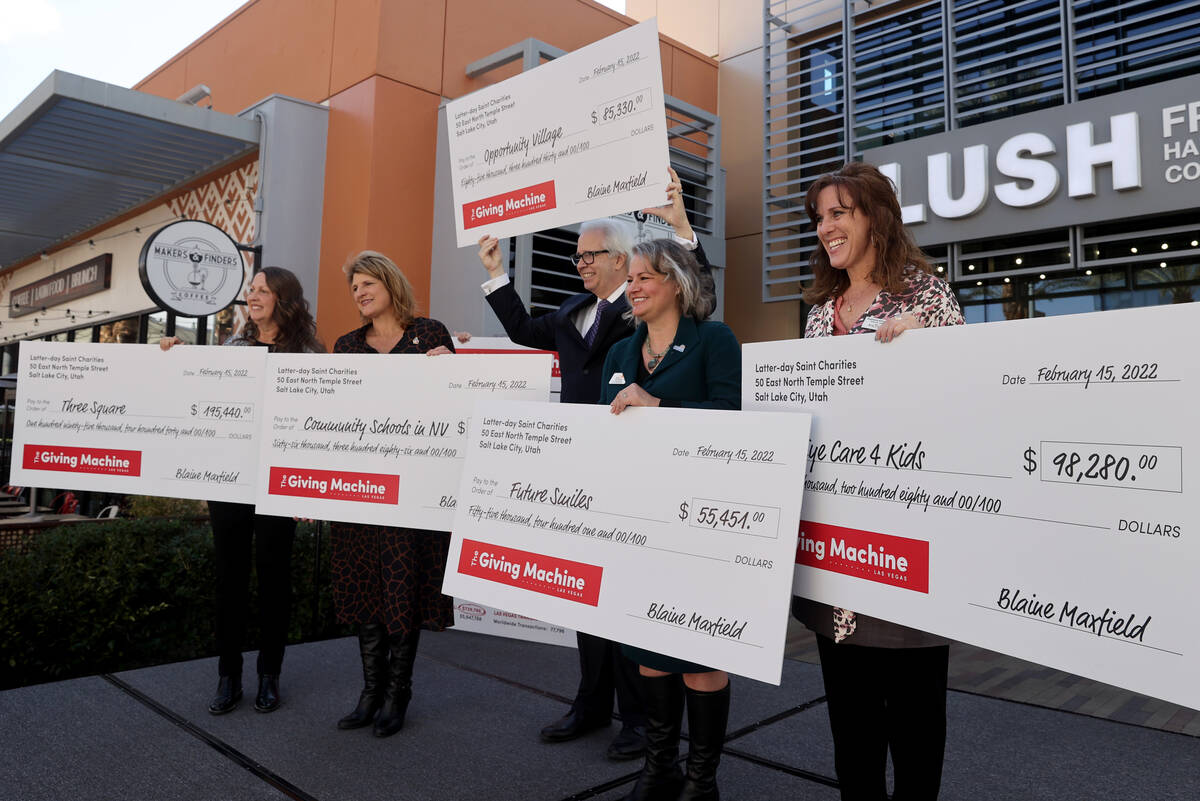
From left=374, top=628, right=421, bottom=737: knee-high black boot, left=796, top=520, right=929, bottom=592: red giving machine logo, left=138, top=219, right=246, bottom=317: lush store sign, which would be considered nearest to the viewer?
left=796, top=520, right=929, bottom=592: red giving machine logo

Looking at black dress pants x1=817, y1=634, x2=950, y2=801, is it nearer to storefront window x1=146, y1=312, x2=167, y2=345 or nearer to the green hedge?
the green hedge

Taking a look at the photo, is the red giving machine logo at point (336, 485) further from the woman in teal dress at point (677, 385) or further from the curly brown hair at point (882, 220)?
the curly brown hair at point (882, 220)

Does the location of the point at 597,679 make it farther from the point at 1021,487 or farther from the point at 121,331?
the point at 121,331

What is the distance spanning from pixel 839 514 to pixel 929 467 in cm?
23

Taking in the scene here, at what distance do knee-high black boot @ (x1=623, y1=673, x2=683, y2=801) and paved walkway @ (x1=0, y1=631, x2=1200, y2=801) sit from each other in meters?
0.29

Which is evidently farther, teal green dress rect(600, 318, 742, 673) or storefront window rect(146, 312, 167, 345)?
storefront window rect(146, 312, 167, 345)

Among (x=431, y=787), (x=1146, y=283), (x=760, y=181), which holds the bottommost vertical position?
(x=431, y=787)

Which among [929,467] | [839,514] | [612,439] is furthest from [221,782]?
[929,467]

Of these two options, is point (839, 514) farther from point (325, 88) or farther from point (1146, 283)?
point (325, 88)

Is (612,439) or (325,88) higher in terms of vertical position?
(325,88)

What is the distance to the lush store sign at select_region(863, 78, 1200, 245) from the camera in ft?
19.2

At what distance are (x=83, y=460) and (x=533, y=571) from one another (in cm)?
225

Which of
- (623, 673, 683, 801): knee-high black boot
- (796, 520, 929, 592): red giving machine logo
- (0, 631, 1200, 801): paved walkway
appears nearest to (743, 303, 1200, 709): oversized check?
(796, 520, 929, 592): red giving machine logo

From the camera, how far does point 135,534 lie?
4293 mm
